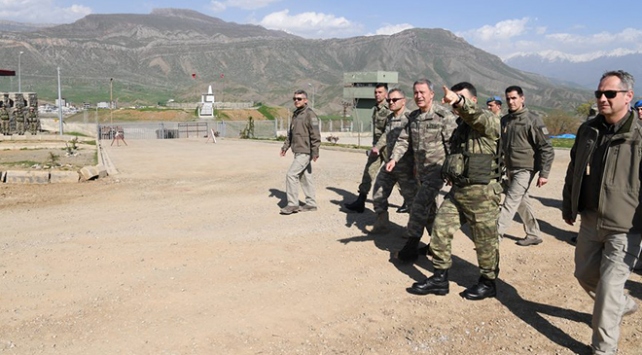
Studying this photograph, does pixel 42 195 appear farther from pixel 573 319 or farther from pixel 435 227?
pixel 573 319

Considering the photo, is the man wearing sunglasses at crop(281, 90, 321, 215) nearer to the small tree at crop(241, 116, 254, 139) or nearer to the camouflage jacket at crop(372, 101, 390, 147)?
the camouflage jacket at crop(372, 101, 390, 147)

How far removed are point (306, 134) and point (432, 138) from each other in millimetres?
2644

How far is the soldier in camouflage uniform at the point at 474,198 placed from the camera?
4.39m

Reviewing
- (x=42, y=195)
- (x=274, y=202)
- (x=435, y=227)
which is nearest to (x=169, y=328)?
(x=435, y=227)

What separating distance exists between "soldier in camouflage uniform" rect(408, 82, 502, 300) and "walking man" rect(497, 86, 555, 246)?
1.55 meters

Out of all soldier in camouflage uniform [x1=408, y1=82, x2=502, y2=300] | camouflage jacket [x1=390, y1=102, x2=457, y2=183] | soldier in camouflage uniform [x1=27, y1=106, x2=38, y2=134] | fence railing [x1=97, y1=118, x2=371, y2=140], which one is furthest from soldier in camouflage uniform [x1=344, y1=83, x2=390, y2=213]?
fence railing [x1=97, y1=118, x2=371, y2=140]

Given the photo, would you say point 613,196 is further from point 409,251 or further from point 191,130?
point 191,130

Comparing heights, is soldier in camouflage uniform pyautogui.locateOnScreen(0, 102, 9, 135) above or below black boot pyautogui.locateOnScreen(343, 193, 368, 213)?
above

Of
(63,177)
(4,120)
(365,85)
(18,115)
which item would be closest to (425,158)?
(63,177)

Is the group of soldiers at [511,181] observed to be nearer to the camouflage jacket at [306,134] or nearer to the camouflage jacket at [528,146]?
the camouflage jacket at [528,146]

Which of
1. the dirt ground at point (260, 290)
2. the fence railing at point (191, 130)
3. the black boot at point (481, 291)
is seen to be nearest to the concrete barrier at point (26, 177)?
the dirt ground at point (260, 290)

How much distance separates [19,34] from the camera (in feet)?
648

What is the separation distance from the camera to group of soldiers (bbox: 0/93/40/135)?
106 ft

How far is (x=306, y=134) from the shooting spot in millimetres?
7820
